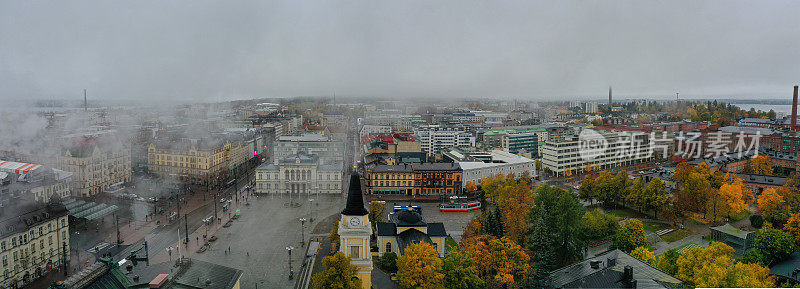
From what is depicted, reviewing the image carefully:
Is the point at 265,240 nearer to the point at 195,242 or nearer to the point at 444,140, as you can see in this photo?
the point at 195,242

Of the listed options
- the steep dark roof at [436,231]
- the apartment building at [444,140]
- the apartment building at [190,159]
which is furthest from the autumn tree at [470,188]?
the apartment building at [190,159]

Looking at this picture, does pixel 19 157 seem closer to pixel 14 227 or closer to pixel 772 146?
pixel 14 227

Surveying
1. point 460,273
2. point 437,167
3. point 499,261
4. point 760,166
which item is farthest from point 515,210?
point 760,166

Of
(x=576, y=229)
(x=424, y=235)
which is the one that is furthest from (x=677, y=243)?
(x=424, y=235)

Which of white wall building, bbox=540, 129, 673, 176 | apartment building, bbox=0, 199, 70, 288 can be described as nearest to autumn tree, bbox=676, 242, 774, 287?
apartment building, bbox=0, 199, 70, 288

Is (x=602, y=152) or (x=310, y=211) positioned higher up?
(x=602, y=152)
